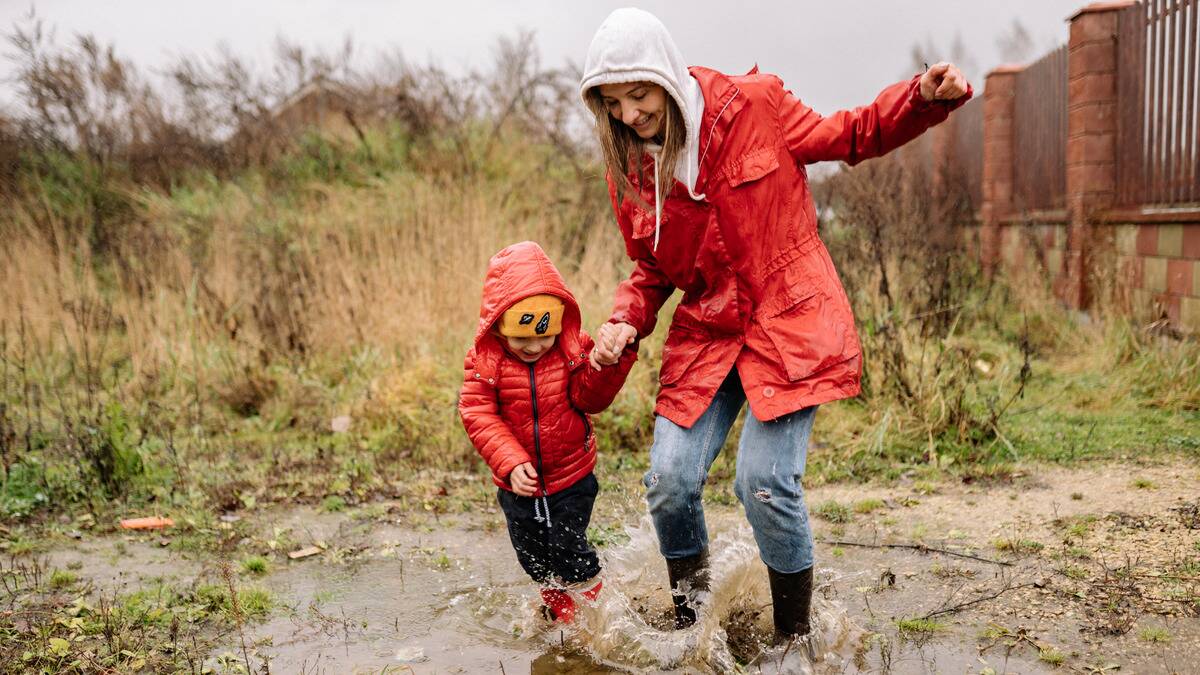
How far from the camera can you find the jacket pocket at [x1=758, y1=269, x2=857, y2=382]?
263 cm

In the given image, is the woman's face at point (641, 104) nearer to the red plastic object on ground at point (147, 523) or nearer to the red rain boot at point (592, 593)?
the red rain boot at point (592, 593)

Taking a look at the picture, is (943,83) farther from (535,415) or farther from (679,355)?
(535,415)

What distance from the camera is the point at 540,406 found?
318 cm

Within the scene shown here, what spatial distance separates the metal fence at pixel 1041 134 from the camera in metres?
9.49

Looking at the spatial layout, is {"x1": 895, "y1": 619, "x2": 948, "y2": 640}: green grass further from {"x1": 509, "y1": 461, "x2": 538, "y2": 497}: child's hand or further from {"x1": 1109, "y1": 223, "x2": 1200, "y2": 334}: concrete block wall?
{"x1": 1109, "y1": 223, "x2": 1200, "y2": 334}: concrete block wall

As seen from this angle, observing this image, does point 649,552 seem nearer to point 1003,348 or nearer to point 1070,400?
point 1070,400

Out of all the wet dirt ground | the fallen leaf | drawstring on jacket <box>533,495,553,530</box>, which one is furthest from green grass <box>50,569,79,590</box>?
the fallen leaf

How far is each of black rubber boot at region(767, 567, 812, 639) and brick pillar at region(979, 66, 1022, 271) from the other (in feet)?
31.0

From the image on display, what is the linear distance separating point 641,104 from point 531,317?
0.77 m

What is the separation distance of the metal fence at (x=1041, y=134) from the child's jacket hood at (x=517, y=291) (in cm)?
756

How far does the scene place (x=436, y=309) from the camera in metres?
7.27

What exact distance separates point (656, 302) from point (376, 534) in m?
2.10

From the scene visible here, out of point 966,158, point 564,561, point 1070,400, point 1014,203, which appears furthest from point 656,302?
point 966,158

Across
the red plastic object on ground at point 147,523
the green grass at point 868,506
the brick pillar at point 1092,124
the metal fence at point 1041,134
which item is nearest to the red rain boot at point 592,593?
the green grass at point 868,506
